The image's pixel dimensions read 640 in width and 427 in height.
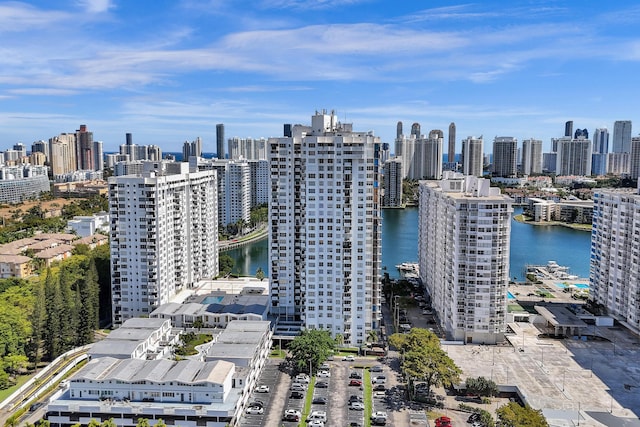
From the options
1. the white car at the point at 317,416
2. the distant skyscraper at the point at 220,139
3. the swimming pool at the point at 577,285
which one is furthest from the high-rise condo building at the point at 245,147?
the white car at the point at 317,416

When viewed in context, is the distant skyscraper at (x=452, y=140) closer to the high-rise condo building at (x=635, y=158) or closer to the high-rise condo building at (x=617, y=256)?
the high-rise condo building at (x=635, y=158)

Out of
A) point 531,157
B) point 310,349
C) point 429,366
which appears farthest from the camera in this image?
point 531,157

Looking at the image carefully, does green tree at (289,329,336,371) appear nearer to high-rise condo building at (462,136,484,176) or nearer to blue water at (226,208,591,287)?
blue water at (226,208,591,287)

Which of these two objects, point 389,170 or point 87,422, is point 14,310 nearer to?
point 87,422

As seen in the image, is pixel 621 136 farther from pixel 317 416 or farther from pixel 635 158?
pixel 317 416

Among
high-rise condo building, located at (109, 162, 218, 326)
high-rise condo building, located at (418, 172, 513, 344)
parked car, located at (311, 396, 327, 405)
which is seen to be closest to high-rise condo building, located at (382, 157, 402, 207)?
high-rise condo building, located at (109, 162, 218, 326)

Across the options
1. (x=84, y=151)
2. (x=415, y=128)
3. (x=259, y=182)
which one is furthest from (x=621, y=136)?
(x=84, y=151)
